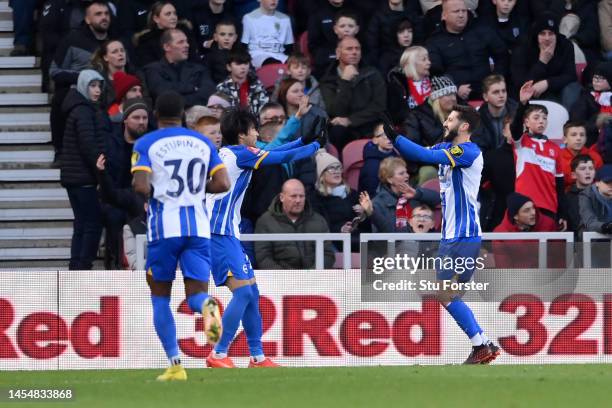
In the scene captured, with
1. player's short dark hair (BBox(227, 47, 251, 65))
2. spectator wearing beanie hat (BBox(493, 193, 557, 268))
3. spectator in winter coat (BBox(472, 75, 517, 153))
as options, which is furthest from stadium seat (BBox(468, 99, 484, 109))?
player's short dark hair (BBox(227, 47, 251, 65))

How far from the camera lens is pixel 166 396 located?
10203 millimetres

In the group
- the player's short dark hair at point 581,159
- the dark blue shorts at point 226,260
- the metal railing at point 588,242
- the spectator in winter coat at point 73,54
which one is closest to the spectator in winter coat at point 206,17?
the spectator in winter coat at point 73,54

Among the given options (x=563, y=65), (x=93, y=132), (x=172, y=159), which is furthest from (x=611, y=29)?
(x=172, y=159)

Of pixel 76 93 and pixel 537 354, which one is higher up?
pixel 76 93

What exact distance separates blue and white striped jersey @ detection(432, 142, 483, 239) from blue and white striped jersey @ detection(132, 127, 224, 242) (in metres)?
2.78

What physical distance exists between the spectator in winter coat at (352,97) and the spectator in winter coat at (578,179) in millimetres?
2122

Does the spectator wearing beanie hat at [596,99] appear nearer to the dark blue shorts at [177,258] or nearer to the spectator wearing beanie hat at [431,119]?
the spectator wearing beanie hat at [431,119]

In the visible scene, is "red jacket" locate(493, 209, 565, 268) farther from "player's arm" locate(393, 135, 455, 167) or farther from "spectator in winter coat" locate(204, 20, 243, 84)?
"spectator in winter coat" locate(204, 20, 243, 84)

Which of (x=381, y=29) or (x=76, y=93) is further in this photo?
(x=381, y=29)

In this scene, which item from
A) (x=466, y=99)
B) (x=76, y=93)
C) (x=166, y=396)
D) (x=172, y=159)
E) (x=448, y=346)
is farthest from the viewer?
(x=466, y=99)

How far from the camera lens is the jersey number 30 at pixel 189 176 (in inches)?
430

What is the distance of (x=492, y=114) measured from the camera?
16.8m

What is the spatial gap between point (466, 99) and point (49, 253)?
466cm

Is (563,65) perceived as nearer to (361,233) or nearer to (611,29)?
(611,29)
